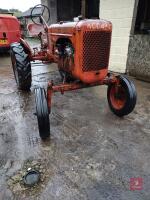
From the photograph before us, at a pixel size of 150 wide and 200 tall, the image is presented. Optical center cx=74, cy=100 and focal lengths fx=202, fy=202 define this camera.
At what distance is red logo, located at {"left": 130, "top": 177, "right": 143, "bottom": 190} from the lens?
2.00 meters

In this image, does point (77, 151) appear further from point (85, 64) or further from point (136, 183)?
point (85, 64)

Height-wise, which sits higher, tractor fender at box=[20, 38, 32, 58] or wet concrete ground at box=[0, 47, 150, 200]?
tractor fender at box=[20, 38, 32, 58]

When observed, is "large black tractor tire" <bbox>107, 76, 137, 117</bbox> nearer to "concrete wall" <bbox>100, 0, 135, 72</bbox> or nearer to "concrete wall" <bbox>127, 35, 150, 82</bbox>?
"concrete wall" <bbox>127, 35, 150, 82</bbox>

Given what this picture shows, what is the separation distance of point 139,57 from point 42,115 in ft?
11.3

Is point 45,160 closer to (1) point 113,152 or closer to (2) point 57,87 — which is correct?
(1) point 113,152

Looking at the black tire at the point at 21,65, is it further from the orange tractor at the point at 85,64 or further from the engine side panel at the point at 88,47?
the engine side panel at the point at 88,47

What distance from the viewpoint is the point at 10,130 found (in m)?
3.00

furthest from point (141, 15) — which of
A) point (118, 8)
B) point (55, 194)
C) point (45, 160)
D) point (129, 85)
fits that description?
point (55, 194)

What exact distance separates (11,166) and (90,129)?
4.00 ft

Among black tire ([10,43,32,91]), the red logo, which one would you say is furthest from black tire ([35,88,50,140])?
black tire ([10,43,32,91])

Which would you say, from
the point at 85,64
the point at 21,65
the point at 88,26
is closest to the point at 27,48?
the point at 21,65

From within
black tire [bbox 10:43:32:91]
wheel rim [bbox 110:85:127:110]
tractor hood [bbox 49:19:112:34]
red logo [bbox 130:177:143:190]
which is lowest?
red logo [bbox 130:177:143:190]

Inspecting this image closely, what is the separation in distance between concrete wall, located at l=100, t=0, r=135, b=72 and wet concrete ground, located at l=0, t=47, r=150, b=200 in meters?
1.90

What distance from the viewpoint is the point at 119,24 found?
5.36 m
